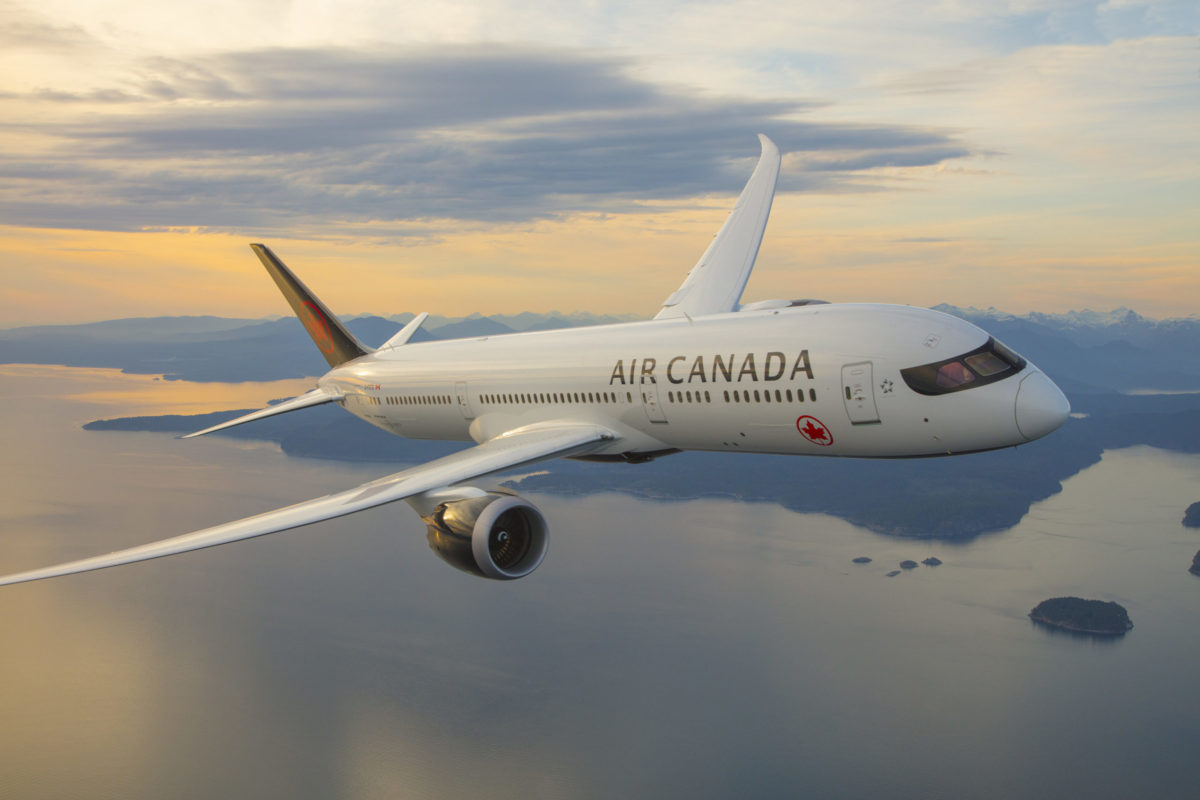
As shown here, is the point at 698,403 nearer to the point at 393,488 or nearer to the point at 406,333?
the point at 393,488

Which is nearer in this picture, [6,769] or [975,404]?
[975,404]

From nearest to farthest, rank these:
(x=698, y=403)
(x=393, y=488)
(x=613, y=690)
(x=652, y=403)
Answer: (x=393, y=488)
(x=698, y=403)
(x=652, y=403)
(x=613, y=690)

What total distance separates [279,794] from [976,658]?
123 metres

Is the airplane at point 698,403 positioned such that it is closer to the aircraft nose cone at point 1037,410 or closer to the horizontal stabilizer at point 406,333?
the aircraft nose cone at point 1037,410

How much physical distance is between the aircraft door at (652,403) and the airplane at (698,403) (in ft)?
0.13

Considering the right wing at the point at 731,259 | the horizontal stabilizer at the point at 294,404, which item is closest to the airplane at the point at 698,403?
the right wing at the point at 731,259

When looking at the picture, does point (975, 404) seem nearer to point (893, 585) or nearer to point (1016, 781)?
point (1016, 781)

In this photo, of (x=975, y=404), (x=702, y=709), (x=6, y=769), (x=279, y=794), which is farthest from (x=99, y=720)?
(x=975, y=404)

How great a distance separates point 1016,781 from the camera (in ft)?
421

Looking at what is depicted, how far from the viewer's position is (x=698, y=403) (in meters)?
21.6

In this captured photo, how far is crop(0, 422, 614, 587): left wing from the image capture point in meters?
15.9

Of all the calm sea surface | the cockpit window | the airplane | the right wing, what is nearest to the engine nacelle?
the airplane

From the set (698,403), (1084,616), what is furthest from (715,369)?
(1084,616)

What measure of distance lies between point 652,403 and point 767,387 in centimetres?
364
